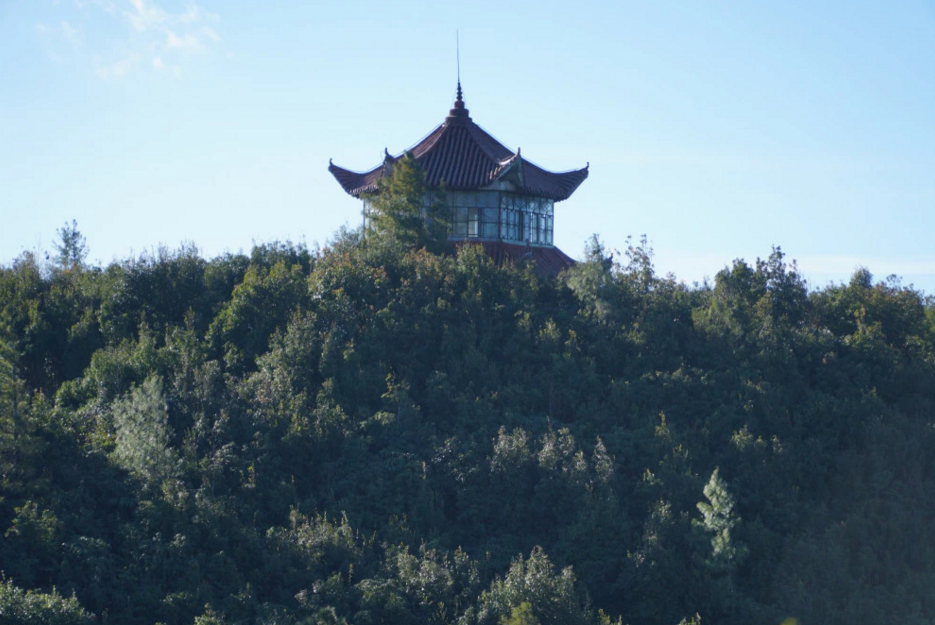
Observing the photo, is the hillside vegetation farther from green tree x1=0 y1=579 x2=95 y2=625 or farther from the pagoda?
the pagoda

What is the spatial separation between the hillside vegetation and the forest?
57mm

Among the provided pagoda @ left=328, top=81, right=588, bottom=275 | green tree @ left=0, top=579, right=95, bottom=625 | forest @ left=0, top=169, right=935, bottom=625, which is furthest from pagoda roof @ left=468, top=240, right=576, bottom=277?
green tree @ left=0, top=579, right=95, bottom=625

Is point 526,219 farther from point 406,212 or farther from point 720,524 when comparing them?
point 720,524

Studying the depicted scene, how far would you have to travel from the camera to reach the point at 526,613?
47.2ft

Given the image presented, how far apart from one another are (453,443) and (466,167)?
1058 centimetres

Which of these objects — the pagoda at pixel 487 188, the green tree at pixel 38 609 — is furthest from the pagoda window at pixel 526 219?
the green tree at pixel 38 609

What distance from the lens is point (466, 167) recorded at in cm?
2638

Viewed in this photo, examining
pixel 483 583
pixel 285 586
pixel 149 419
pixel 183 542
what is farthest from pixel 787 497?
pixel 149 419

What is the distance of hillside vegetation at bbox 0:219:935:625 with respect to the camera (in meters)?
15.4

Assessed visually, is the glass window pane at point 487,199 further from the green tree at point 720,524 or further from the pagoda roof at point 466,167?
the green tree at point 720,524

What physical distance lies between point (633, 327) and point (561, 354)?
221 centimetres

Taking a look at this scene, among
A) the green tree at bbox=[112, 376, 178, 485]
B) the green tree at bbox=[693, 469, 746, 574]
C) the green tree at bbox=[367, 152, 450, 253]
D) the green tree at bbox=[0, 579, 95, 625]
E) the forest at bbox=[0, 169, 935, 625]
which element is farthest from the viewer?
the green tree at bbox=[367, 152, 450, 253]

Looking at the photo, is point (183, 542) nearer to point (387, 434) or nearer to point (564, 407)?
point (387, 434)

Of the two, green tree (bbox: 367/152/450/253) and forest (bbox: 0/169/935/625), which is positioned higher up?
green tree (bbox: 367/152/450/253)
